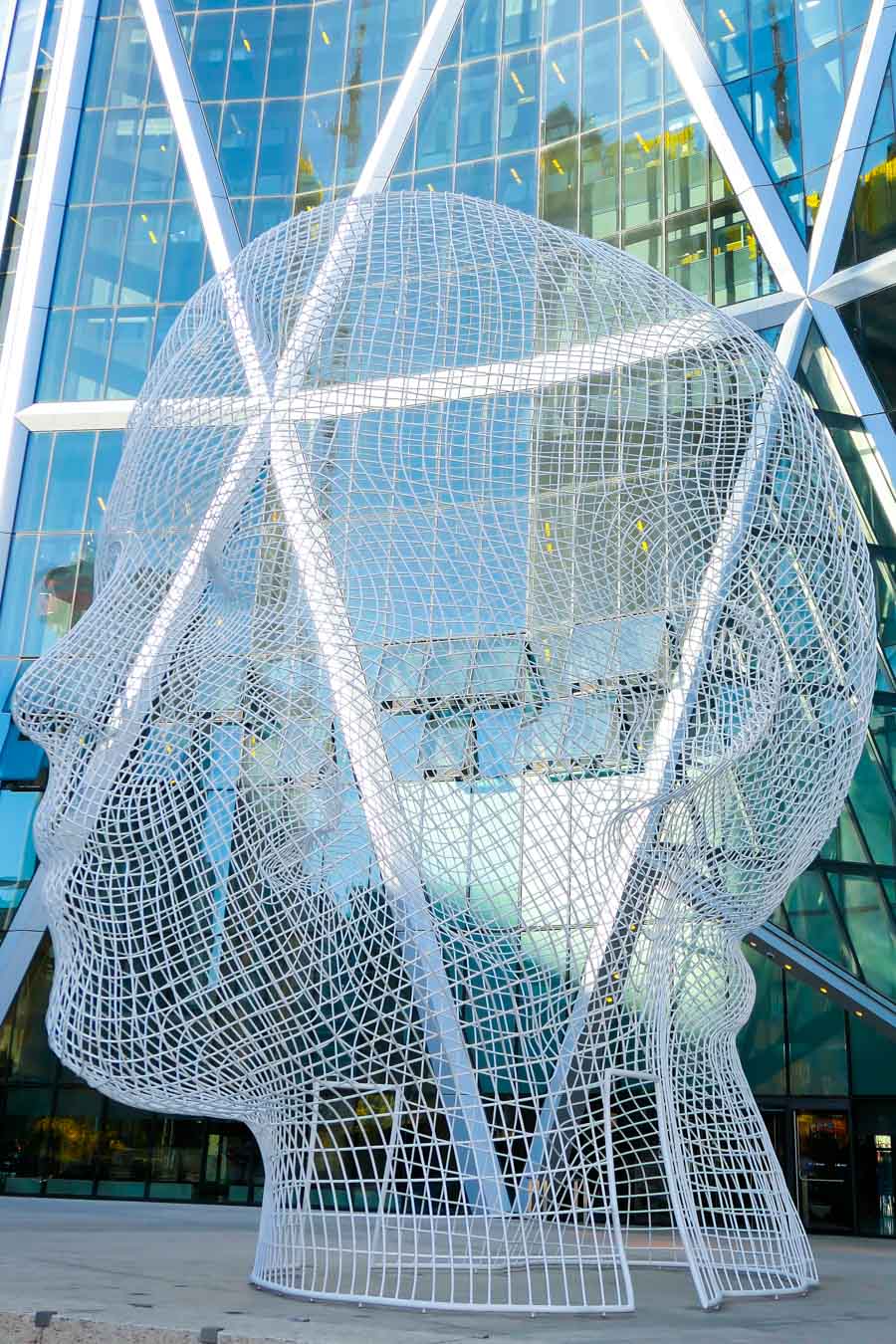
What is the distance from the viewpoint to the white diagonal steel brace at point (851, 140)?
18844 mm

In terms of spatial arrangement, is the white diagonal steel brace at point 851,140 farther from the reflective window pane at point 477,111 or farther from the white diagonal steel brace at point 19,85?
the white diagonal steel brace at point 19,85

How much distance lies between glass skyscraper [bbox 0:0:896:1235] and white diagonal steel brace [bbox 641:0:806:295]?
0.05 meters

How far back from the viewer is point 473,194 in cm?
2362

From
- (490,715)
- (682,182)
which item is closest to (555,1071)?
(490,715)

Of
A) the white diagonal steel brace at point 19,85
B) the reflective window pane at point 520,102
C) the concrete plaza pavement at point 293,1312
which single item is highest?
the white diagonal steel brace at point 19,85

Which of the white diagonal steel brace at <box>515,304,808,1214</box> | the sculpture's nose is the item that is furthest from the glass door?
the sculpture's nose

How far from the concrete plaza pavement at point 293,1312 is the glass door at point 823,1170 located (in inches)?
292

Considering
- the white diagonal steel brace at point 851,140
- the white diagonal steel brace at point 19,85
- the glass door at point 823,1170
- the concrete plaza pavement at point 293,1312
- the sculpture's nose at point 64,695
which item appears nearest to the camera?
the concrete plaza pavement at point 293,1312

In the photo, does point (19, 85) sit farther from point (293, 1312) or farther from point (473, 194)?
point (293, 1312)

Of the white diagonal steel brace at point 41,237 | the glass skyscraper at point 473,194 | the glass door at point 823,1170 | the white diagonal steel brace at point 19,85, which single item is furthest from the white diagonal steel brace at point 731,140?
the white diagonal steel brace at point 19,85

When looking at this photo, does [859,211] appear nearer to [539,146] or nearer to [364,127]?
[539,146]

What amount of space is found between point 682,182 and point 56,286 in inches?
461

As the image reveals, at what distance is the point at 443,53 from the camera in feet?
79.3

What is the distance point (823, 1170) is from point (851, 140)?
1419cm
